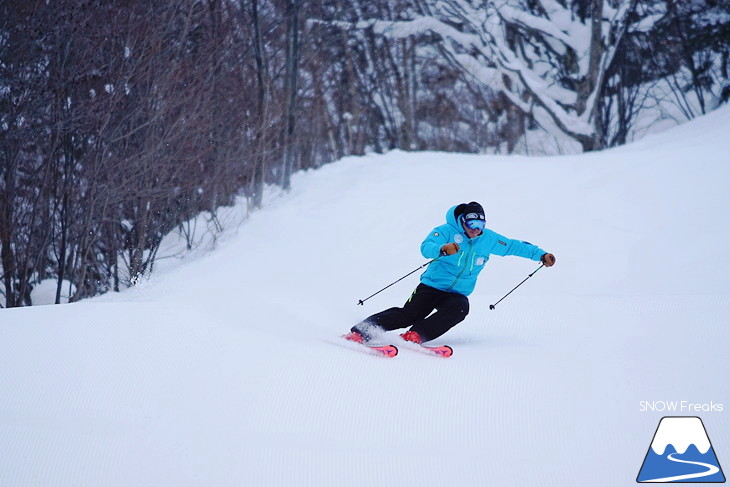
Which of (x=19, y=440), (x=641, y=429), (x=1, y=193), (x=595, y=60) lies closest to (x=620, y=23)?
(x=595, y=60)

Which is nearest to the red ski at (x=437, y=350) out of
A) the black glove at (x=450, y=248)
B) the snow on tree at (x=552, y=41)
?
the black glove at (x=450, y=248)

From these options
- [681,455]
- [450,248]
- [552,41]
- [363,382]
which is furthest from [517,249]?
[552,41]

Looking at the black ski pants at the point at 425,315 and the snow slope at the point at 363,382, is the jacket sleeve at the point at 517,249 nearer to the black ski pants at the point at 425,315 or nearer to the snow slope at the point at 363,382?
the black ski pants at the point at 425,315

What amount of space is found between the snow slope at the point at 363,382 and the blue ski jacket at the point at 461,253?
0.47 metres

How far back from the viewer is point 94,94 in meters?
8.19

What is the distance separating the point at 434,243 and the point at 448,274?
0.35 meters

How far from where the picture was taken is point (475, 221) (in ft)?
17.3

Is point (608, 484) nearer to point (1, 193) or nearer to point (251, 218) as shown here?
point (1, 193)

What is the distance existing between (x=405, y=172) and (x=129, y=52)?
6186mm

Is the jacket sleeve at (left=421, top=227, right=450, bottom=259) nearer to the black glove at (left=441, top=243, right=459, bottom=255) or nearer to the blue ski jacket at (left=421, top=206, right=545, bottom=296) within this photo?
the blue ski jacket at (left=421, top=206, right=545, bottom=296)

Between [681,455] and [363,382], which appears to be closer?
[681,455]

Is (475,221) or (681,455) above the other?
(475,221)

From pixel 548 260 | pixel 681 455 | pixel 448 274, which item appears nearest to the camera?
pixel 681 455

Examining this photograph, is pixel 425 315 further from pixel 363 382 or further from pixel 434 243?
pixel 363 382
